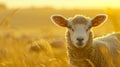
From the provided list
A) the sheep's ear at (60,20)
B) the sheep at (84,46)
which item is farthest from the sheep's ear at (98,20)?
the sheep's ear at (60,20)

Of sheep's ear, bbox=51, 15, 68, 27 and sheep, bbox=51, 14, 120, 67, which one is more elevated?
sheep's ear, bbox=51, 15, 68, 27

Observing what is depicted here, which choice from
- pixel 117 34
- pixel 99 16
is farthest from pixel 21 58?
pixel 117 34

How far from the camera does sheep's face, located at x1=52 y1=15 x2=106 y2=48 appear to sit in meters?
7.79

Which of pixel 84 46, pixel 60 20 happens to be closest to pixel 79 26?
pixel 84 46

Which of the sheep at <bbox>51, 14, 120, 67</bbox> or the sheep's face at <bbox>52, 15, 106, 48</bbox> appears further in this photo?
the sheep at <bbox>51, 14, 120, 67</bbox>

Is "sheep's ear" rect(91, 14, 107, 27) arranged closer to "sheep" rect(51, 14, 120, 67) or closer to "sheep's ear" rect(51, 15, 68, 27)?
"sheep" rect(51, 14, 120, 67)

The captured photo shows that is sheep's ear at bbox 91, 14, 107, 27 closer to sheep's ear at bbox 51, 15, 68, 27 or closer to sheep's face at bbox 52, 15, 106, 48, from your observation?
sheep's face at bbox 52, 15, 106, 48

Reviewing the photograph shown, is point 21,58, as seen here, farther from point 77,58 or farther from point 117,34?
point 117,34

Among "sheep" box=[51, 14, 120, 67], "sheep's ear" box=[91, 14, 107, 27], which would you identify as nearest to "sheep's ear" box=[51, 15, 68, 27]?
"sheep" box=[51, 14, 120, 67]

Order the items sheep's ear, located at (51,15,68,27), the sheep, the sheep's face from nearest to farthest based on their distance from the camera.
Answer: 1. the sheep's face
2. the sheep
3. sheep's ear, located at (51,15,68,27)

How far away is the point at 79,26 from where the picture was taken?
816cm

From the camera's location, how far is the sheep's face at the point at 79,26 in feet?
25.6

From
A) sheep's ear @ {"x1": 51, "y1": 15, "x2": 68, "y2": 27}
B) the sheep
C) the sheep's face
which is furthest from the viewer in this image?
sheep's ear @ {"x1": 51, "y1": 15, "x2": 68, "y2": 27}

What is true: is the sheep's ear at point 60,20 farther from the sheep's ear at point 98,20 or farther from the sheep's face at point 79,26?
the sheep's ear at point 98,20
